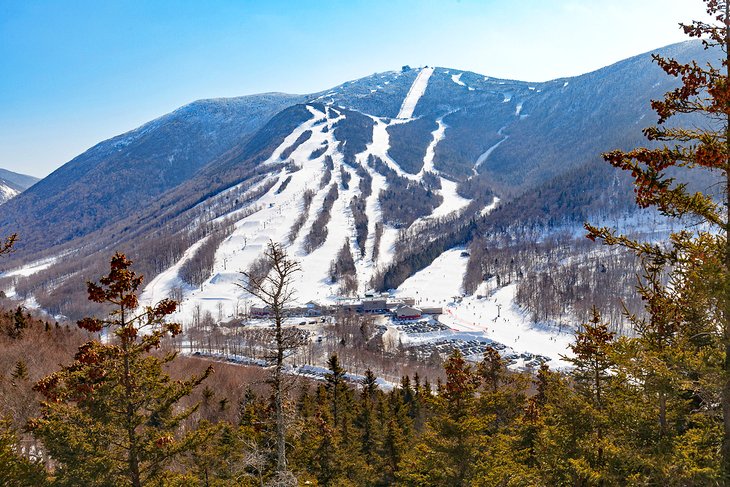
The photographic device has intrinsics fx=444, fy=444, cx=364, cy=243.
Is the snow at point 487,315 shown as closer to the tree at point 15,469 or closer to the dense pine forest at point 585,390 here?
A: the dense pine forest at point 585,390

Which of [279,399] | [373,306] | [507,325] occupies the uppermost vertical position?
[279,399]

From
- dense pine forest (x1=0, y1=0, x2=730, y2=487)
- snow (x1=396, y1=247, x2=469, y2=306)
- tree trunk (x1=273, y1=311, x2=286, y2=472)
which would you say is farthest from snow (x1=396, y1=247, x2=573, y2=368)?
tree trunk (x1=273, y1=311, x2=286, y2=472)

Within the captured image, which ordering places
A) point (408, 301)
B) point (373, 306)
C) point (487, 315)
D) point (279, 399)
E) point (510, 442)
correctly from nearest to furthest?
point (279, 399) → point (510, 442) → point (487, 315) → point (373, 306) → point (408, 301)

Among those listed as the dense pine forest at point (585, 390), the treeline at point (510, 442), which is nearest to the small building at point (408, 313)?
the treeline at point (510, 442)

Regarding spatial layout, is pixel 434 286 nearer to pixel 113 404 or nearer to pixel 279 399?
pixel 279 399

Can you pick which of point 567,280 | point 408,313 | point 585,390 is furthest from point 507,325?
point 585,390

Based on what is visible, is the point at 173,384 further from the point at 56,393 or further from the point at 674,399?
the point at 674,399

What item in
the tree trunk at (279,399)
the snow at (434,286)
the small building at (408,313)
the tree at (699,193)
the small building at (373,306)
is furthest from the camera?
the snow at (434,286)
